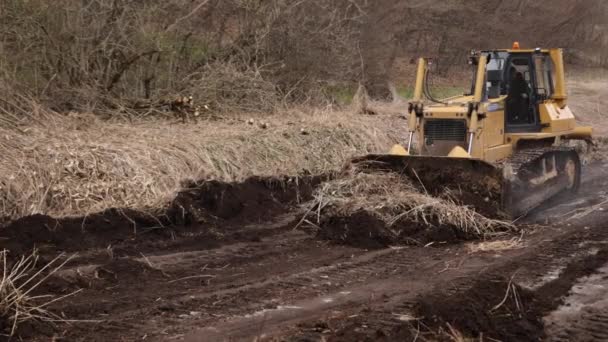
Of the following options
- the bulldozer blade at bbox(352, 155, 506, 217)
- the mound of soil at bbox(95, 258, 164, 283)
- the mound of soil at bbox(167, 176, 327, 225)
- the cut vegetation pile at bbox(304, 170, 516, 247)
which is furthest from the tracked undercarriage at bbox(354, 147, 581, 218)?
the mound of soil at bbox(95, 258, 164, 283)

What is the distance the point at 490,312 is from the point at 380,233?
3.03 meters

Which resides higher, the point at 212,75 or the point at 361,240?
the point at 212,75

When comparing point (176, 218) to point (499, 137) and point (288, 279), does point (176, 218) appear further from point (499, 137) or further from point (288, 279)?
point (499, 137)

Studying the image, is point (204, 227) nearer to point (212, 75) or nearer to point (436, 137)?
point (436, 137)

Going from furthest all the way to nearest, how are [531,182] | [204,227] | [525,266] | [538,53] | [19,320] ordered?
[538,53]
[531,182]
[204,227]
[525,266]
[19,320]

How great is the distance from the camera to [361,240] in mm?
8859

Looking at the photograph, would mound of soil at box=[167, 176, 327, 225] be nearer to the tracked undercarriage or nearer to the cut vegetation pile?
the cut vegetation pile

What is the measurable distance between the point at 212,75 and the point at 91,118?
2.81m

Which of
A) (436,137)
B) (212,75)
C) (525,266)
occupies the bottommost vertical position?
(525,266)

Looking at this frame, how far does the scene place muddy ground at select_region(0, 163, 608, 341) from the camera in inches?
229

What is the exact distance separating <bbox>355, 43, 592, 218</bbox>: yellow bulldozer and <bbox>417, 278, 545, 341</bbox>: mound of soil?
10.7ft

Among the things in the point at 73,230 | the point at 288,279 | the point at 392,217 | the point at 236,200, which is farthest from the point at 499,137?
the point at 73,230

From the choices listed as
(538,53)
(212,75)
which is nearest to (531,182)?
(538,53)

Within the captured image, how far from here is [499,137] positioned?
11.0m
